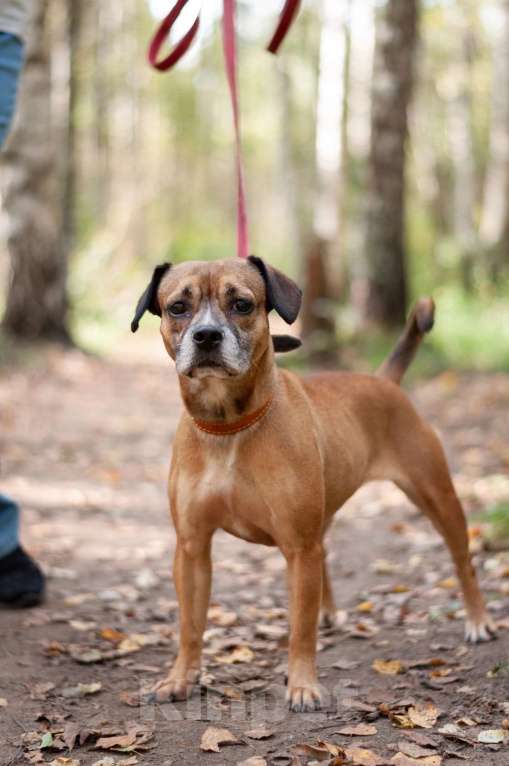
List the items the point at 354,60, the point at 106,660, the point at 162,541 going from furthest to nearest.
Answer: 1. the point at 354,60
2. the point at 162,541
3. the point at 106,660

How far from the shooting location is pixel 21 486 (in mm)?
7582

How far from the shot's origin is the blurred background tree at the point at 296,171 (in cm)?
1295

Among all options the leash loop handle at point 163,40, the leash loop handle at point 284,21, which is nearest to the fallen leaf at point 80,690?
the leash loop handle at point 163,40

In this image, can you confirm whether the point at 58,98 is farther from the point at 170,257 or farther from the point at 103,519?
the point at 103,519

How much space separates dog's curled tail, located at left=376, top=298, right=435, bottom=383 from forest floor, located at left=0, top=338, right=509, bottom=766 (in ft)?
4.23

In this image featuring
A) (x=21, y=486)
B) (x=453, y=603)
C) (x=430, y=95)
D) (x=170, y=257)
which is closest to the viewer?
(x=453, y=603)

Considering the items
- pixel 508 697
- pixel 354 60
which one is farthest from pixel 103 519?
pixel 354 60

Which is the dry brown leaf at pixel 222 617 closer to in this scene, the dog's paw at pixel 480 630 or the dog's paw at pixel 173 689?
the dog's paw at pixel 173 689

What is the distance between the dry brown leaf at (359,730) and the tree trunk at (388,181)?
1000 cm

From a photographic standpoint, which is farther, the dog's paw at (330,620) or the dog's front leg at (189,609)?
the dog's paw at (330,620)

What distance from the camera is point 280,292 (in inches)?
148

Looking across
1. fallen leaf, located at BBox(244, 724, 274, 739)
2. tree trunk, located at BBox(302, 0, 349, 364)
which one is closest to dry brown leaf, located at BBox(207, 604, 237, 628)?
fallen leaf, located at BBox(244, 724, 274, 739)

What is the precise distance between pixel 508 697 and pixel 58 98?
1765 centimetres

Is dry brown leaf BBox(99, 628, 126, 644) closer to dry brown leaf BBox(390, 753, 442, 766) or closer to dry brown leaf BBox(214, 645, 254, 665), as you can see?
dry brown leaf BBox(214, 645, 254, 665)
